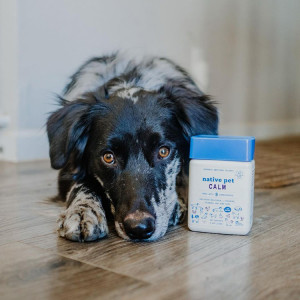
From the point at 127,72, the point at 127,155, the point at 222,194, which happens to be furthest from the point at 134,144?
the point at 127,72

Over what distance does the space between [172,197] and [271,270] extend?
1.80 ft

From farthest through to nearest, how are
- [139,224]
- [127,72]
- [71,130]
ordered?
[127,72]
[71,130]
[139,224]

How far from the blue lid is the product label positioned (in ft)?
0.09

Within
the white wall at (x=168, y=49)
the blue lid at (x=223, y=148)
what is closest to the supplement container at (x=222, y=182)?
the blue lid at (x=223, y=148)

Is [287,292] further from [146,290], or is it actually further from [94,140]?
[94,140]

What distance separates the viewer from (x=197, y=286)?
3.78 feet

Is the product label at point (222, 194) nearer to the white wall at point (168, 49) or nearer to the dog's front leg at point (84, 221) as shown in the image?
the dog's front leg at point (84, 221)

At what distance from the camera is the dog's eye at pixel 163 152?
1.73 meters

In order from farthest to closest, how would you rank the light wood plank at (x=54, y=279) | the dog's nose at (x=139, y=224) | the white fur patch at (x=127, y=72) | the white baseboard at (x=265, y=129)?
the white baseboard at (x=265, y=129) → the white fur patch at (x=127, y=72) → the dog's nose at (x=139, y=224) → the light wood plank at (x=54, y=279)

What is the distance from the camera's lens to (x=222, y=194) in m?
1.60

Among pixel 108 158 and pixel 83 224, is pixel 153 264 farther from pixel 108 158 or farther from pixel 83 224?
pixel 108 158

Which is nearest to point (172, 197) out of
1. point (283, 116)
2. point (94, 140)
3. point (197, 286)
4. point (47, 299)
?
point (94, 140)

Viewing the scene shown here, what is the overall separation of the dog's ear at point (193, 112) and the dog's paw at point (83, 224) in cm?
47

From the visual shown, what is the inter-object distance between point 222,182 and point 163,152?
25 cm
